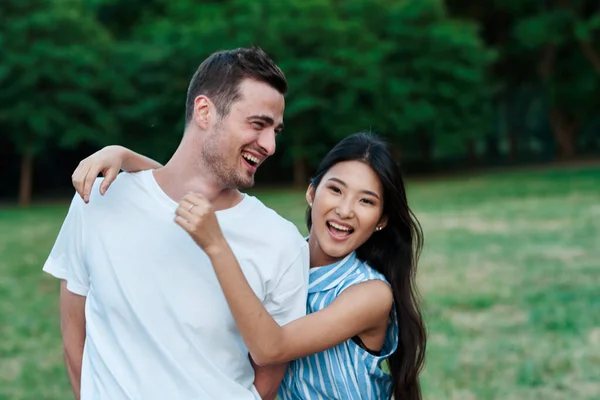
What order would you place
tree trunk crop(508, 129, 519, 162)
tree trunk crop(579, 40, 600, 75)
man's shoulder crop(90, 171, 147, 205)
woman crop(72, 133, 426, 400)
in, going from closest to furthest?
man's shoulder crop(90, 171, 147, 205) → woman crop(72, 133, 426, 400) → tree trunk crop(579, 40, 600, 75) → tree trunk crop(508, 129, 519, 162)

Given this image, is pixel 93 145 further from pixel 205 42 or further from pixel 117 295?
pixel 117 295

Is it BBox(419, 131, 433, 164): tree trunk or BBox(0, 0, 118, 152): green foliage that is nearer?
BBox(0, 0, 118, 152): green foliage

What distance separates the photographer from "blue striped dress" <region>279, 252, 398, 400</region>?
260 cm

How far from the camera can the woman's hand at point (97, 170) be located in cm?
222

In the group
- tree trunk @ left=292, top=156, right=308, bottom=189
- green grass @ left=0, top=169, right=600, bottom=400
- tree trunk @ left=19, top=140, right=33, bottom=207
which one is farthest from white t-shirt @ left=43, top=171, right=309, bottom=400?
tree trunk @ left=292, top=156, right=308, bottom=189

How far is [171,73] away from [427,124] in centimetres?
1009

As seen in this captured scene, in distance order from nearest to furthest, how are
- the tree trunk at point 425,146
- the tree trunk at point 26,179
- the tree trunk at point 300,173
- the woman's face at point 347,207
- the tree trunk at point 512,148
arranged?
the woman's face at point 347,207 → the tree trunk at point 26,179 → the tree trunk at point 300,173 → the tree trunk at point 425,146 → the tree trunk at point 512,148

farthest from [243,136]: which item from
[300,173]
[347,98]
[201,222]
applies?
[300,173]

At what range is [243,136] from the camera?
227 centimetres

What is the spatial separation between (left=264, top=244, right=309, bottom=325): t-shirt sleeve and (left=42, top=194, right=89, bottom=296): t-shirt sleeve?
53 cm

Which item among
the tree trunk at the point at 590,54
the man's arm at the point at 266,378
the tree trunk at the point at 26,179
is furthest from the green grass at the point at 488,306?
the tree trunk at the point at 590,54

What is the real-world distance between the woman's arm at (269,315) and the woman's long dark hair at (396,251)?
18 centimetres

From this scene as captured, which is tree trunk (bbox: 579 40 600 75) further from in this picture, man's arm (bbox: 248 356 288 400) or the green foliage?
man's arm (bbox: 248 356 288 400)

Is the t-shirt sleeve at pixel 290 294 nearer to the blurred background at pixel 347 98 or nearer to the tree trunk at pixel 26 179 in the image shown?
the blurred background at pixel 347 98
